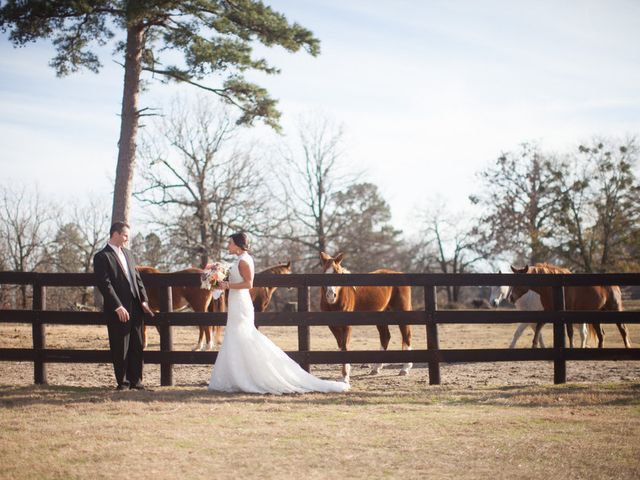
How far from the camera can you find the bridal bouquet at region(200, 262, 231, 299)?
26.2 ft

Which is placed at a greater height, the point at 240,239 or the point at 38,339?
the point at 240,239

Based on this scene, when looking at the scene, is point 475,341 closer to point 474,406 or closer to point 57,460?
point 474,406

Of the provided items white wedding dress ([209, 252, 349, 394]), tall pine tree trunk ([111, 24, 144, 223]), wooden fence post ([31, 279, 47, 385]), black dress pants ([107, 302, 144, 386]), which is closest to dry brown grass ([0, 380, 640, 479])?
white wedding dress ([209, 252, 349, 394])

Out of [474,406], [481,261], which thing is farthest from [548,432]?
[481,261]

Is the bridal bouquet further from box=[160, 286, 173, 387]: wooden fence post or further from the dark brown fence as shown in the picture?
box=[160, 286, 173, 387]: wooden fence post

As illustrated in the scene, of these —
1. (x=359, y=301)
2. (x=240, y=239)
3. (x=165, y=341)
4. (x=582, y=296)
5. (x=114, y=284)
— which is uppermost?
(x=240, y=239)

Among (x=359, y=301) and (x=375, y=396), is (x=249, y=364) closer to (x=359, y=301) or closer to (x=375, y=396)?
(x=375, y=396)

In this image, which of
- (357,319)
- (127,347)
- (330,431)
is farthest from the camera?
(357,319)

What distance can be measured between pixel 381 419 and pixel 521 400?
206 centimetres

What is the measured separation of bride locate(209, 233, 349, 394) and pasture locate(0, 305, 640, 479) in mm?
334

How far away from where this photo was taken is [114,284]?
7887mm

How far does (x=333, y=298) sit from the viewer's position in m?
9.39

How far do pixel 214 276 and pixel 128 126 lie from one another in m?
9.68

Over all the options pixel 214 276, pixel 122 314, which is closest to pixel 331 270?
pixel 214 276
